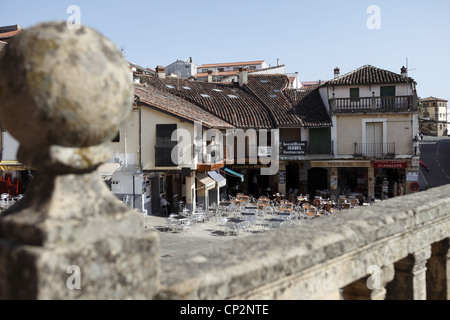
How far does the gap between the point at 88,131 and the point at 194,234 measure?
17.4 metres

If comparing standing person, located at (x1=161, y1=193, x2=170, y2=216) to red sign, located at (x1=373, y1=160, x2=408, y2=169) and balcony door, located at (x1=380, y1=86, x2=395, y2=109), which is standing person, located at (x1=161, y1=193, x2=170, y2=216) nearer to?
red sign, located at (x1=373, y1=160, x2=408, y2=169)

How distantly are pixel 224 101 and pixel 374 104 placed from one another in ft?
35.2

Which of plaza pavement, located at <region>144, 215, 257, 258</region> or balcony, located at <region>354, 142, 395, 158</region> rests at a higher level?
balcony, located at <region>354, 142, 395, 158</region>

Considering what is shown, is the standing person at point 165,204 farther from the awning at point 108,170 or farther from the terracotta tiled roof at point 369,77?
the terracotta tiled roof at point 369,77

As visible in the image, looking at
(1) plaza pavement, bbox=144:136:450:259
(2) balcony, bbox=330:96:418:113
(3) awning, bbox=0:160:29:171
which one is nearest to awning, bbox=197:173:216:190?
(1) plaza pavement, bbox=144:136:450:259

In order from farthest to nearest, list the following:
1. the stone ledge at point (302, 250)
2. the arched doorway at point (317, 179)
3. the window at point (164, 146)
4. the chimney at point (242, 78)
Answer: the chimney at point (242, 78), the arched doorway at point (317, 179), the window at point (164, 146), the stone ledge at point (302, 250)

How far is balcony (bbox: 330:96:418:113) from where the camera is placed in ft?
94.3

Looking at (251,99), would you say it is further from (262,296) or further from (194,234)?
(262,296)

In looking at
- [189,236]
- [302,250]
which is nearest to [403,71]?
[189,236]

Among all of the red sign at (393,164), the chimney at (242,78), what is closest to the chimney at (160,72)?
the chimney at (242,78)

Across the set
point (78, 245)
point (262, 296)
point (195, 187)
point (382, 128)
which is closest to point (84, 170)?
point (78, 245)

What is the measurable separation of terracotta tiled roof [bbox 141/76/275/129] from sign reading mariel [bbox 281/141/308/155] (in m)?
1.76

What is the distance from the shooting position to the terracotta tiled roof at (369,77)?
1161 inches

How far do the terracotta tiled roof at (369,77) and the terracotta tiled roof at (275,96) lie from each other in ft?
11.8
